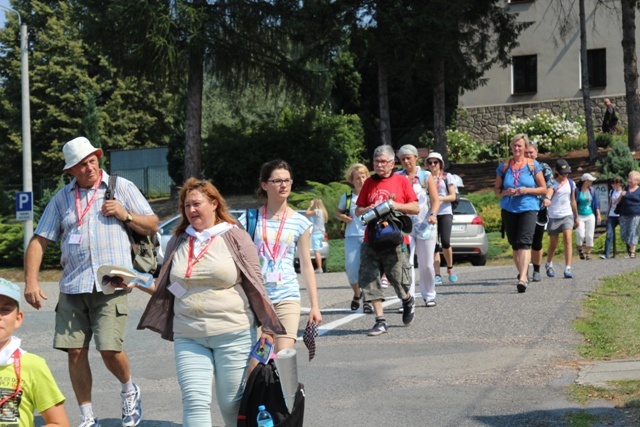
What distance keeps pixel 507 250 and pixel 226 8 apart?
13.6 m

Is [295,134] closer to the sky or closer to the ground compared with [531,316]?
closer to the sky

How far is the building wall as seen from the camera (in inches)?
1750

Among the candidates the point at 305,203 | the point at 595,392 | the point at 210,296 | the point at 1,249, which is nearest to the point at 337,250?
the point at 305,203

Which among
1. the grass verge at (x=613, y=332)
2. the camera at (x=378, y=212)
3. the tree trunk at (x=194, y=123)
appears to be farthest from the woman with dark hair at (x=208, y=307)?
the tree trunk at (x=194, y=123)

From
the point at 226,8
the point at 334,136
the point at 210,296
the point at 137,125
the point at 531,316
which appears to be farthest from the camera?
the point at 137,125

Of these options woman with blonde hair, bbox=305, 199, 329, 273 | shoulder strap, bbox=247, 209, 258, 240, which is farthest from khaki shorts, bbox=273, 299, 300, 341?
woman with blonde hair, bbox=305, 199, 329, 273

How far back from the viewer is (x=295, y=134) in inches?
1512

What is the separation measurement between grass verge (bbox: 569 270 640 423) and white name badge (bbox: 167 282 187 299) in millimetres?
2948

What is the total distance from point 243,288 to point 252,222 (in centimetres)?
108

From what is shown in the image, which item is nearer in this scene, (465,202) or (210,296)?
(210,296)

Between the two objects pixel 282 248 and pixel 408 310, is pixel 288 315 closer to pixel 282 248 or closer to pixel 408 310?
pixel 282 248

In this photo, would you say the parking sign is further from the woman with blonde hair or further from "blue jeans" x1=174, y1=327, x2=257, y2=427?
"blue jeans" x1=174, y1=327, x2=257, y2=427

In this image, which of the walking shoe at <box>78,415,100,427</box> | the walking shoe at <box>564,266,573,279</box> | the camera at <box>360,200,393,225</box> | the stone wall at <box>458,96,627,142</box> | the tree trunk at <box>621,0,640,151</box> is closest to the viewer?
the walking shoe at <box>78,415,100,427</box>

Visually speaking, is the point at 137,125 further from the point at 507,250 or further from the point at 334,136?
the point at 507,250
